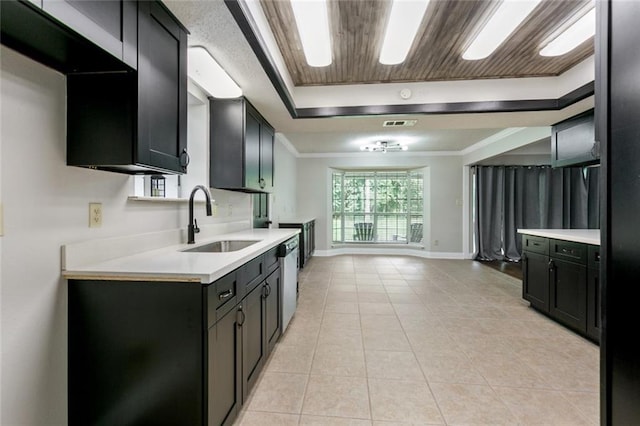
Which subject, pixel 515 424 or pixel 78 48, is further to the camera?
pixel 515 424

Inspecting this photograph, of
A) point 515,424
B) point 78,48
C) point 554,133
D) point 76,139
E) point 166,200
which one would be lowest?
point 515,424

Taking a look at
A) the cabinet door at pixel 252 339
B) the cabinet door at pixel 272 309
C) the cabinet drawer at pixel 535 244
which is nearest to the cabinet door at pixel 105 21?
the cabinet door at pixel 252 339

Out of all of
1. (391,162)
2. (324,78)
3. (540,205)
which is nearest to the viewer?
(324,78)

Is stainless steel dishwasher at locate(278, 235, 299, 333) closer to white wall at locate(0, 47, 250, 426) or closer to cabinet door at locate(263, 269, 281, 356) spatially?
cabinet door at locate(263, 269, 281, 356)

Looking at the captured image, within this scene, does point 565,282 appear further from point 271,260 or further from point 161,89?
point 161,89

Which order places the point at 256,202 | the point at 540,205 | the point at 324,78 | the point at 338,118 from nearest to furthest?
the point at 324,78 → the point at 338,118 → the point at 256,202 → the point at 540,205

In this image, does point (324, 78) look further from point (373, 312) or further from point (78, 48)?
point (373, 312)

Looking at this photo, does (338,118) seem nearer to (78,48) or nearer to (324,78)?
(324,78)

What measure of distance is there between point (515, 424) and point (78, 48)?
2708mm

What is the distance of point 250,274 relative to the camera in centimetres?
176

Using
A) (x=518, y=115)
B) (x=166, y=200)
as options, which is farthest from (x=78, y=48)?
(x=518, y=115)

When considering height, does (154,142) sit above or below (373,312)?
above

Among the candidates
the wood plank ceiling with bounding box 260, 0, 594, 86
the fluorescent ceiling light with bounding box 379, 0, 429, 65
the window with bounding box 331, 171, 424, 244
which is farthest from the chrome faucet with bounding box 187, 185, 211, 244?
the window with bounding box 331, 171, 424, 244

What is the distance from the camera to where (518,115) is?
3135 mm
